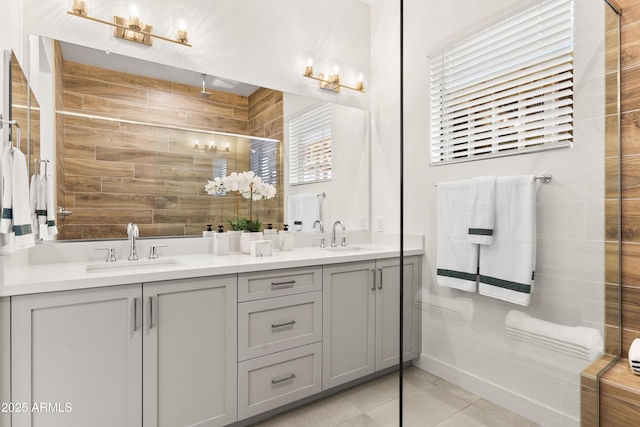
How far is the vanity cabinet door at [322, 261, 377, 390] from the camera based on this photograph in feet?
6.75

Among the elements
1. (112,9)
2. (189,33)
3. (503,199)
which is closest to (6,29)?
(112,9)

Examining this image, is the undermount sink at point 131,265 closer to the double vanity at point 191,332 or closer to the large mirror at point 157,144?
the double vanity at point 191,332

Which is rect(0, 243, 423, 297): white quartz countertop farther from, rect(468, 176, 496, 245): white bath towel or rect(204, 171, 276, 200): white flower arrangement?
rect(204, 171, 276, 200): white flower arrangement

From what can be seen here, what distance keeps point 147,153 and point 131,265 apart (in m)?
0.68

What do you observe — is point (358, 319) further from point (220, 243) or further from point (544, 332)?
point (544, 332)

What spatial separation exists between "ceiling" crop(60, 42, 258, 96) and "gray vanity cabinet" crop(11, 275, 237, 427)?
4.33ft

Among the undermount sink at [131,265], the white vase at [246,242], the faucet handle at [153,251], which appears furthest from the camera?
the white vase at [246,242]

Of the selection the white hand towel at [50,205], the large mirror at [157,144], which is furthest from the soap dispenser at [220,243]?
the white hand towel at [50,205]

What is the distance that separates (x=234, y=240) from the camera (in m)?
2.23

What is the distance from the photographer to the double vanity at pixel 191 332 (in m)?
1.28

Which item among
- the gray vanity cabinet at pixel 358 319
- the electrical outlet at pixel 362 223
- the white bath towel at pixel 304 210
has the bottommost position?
the gray vanity cabinet at pixel 358 319

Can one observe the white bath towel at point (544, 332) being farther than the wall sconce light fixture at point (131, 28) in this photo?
No

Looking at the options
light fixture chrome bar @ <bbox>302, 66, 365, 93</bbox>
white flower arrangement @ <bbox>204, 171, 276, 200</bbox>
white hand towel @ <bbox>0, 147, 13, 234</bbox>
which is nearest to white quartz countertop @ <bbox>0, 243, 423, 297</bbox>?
white hand towel @ <bbox>0, 147, 13, 234</bbox>

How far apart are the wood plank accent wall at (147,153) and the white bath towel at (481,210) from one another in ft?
5.26
